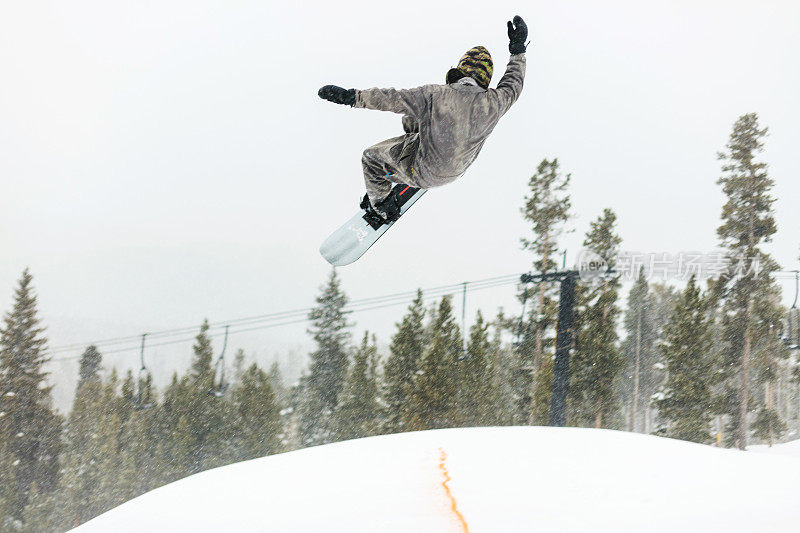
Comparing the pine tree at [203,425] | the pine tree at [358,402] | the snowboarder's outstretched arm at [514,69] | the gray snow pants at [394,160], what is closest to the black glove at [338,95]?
the gray snow pants at [394,160]

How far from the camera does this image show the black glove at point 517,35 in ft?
15.2

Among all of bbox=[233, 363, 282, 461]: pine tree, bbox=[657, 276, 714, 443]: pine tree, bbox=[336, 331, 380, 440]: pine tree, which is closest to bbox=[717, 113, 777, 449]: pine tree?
bbox=[657, 276, 714, 443]: pine tree

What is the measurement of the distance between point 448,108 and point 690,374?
978 inches

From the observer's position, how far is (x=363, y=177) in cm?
551

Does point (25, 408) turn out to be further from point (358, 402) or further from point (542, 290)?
point (542, 290)

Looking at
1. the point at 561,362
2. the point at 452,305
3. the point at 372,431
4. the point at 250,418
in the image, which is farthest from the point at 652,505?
the point at 250,418

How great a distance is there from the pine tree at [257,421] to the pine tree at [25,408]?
30.0ft

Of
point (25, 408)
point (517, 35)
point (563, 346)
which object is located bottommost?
point (25, 408)

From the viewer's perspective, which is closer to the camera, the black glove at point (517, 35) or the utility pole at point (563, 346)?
the black glove at point (517, 35)

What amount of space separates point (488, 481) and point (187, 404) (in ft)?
94.7

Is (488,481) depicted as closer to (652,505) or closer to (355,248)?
(652,505)

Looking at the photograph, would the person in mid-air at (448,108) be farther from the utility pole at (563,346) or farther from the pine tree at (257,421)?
the pine tree at (257,421)

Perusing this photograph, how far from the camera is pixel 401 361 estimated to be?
2797cm

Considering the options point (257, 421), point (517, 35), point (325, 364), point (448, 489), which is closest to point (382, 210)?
point (517, 35)
